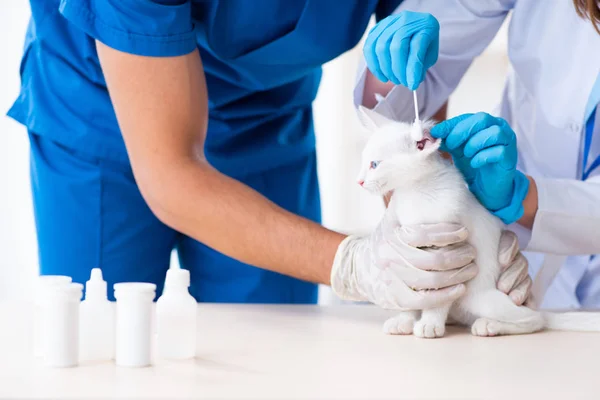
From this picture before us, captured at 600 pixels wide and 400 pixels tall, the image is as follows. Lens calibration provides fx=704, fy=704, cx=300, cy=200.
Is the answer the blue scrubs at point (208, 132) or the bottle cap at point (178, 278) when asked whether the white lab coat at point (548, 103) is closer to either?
the blue scrubs at point (208, 132)

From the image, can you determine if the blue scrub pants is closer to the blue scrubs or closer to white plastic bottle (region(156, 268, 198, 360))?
the blue scrubs

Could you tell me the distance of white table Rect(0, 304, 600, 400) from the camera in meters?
0.86

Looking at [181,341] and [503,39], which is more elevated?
[503,39]

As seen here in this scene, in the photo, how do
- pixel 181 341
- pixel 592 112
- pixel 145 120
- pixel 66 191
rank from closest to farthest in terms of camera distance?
1. pixel 181 341
2. pixel 145 120
3. pixel 592 112
4. pixel 66 191

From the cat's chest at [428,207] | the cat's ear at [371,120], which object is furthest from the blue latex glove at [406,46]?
the cat's chest at [428,207]

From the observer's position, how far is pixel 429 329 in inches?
47.3

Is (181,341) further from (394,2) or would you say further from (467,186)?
(394,2)

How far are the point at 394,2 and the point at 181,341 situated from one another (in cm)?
113

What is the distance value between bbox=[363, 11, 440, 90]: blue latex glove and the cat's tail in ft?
1.64

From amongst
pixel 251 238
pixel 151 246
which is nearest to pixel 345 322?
pixel 251 238

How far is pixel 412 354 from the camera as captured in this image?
107 cm

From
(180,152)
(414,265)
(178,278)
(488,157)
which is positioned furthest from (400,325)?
(180,152)

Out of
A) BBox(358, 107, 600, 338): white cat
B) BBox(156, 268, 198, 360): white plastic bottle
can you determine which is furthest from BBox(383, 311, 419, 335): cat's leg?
BBox(156, 268, 198, 360): white plastic bottle

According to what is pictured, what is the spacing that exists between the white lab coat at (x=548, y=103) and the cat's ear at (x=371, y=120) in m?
0.34
